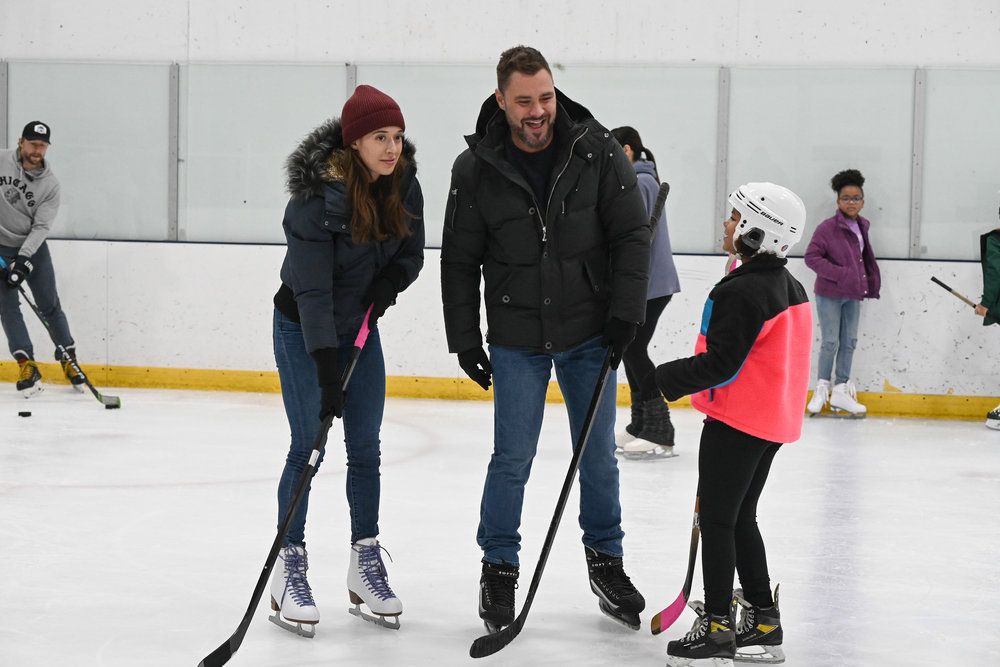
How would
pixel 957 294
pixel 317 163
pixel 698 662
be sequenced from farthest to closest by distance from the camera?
1. pixel 957 294
2. pixel 317 163
3. pixel 698 662

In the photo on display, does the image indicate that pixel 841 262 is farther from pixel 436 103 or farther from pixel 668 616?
pixel 668 616

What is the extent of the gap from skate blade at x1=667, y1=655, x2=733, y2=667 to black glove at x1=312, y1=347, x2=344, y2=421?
86cm

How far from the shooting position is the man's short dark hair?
8.16 ft

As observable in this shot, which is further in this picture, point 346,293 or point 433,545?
point 433,545

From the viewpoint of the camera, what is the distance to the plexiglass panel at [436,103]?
7.01 m

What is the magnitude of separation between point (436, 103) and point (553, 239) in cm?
463

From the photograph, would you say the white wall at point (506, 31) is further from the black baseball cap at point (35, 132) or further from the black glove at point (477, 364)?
the black glove at point (477, 364)

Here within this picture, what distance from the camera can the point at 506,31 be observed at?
6953mm

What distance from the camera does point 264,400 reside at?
675cm

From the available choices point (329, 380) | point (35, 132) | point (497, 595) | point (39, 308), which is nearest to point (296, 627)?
point (497, 595)

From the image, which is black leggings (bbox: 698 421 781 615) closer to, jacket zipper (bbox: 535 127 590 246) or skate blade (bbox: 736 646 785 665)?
skate blade (bbox: 736 646 785 665)

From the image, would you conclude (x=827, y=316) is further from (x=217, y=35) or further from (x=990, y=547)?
(x=217, y=35)

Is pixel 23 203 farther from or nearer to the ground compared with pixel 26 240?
farther from the ground

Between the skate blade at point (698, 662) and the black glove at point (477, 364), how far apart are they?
0.73m
